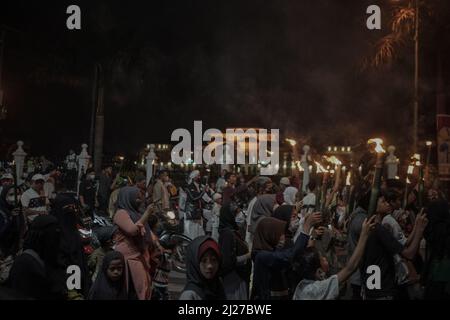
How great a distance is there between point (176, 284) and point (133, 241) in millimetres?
3610

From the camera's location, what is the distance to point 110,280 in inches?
182

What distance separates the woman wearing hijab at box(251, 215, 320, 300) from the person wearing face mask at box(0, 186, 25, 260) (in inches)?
168

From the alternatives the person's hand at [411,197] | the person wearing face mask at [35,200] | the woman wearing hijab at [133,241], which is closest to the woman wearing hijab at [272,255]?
the woman wearing hijab at [133,241]

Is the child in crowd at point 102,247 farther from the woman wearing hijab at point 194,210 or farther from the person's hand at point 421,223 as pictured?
the woman wearing hijab at point 194,210

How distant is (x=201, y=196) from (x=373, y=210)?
355 inches

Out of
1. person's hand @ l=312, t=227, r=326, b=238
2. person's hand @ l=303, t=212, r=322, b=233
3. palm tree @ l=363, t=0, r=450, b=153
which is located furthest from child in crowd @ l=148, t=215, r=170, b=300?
palm tree @ l=363, t=0, r=450, b=153

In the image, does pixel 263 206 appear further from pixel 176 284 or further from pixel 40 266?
pixel 40 266

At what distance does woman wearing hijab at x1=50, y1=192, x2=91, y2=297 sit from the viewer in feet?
18.5

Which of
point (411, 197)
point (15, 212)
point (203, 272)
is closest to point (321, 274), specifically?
point (203, 272)

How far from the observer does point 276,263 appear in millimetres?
4562

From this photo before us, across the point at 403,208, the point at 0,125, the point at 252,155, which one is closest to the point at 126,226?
the point at 403,208

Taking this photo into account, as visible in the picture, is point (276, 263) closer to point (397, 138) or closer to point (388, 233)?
point (388, 233)

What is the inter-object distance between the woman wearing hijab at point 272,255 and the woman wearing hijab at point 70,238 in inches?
A: 73.1

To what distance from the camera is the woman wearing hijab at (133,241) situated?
16.9ft
